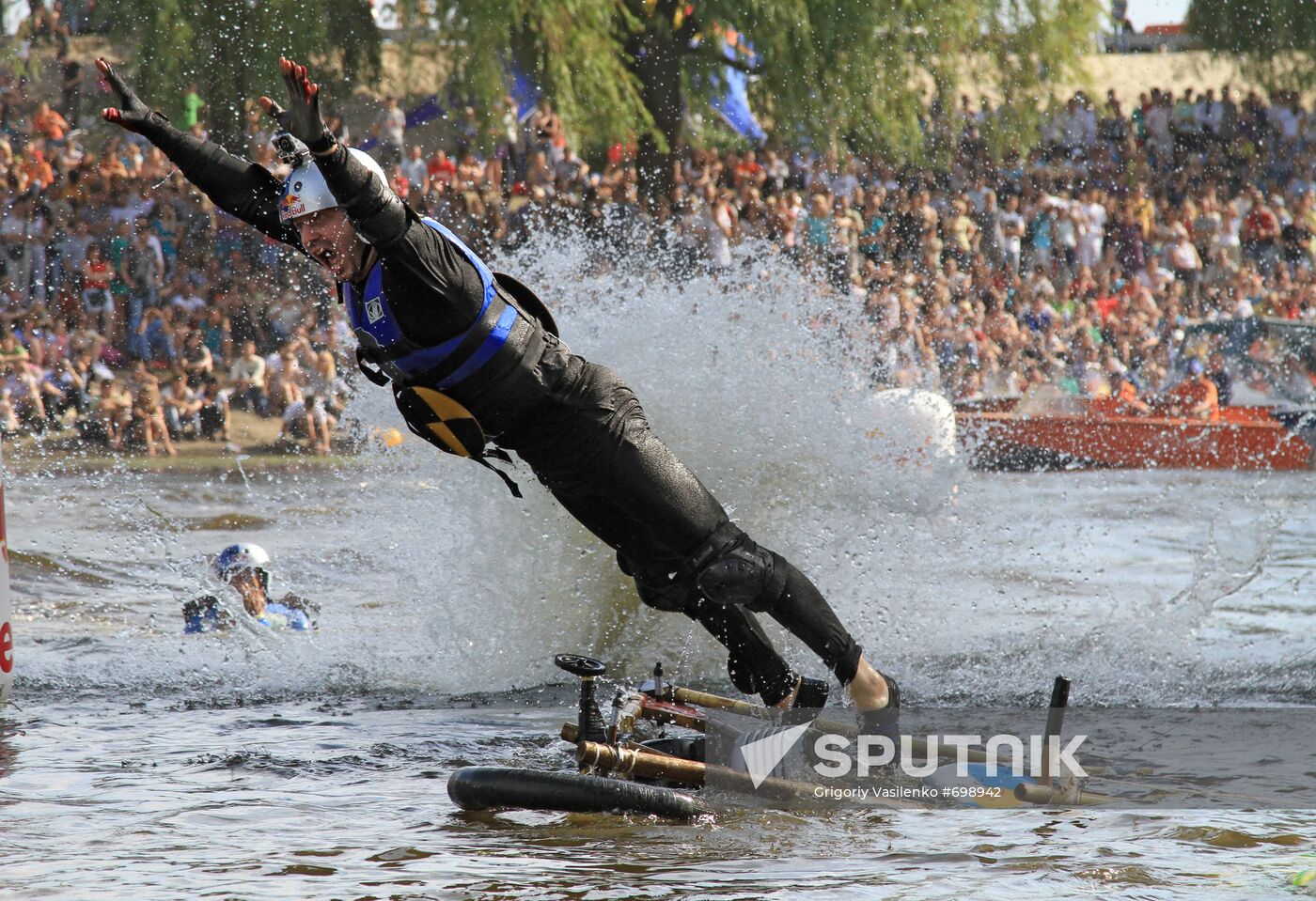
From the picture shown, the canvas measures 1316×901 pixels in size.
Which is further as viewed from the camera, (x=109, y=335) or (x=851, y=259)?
(x=851, y=259)

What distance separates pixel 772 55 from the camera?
60.2ft

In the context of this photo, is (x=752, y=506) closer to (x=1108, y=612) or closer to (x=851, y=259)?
(x=1108, y=612)

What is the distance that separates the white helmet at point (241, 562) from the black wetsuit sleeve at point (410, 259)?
3.38 meters

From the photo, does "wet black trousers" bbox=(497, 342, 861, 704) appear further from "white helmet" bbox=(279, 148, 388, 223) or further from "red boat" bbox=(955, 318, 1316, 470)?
"red boat" bbox=(955, 318, 1316, 470)

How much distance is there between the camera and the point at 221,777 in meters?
4.80

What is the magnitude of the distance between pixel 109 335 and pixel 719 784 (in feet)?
40.6

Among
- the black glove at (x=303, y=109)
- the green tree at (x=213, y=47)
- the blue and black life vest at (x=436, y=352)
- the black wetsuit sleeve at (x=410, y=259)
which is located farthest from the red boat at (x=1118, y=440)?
the black glove at (x=303, y=109)

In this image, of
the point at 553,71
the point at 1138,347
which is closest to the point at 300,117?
the point at 553,71

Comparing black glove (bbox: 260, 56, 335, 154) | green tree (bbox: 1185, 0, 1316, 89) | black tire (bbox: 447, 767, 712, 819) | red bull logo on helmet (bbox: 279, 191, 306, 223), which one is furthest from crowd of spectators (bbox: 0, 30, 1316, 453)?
black glove (bbox: 260, 56, 335, 154)

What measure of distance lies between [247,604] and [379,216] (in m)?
3.68

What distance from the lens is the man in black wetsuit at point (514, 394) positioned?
4.46 m

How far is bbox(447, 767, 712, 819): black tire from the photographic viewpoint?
4281 millimetres

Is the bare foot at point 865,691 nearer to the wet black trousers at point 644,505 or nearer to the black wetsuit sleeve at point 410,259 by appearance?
the wet black trousers at point 644,505

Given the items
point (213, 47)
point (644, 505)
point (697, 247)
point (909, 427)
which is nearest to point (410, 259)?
point (644, 505)
